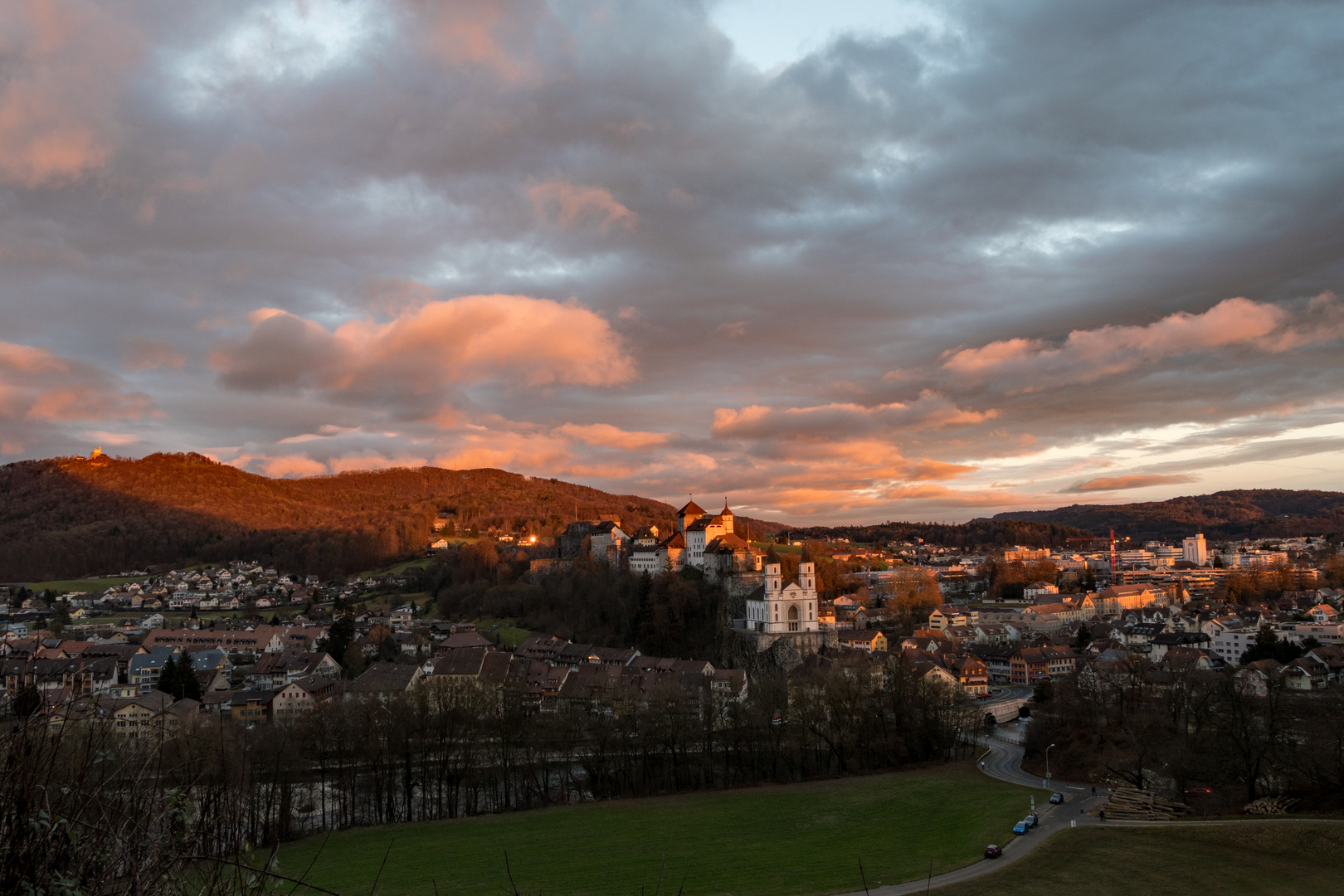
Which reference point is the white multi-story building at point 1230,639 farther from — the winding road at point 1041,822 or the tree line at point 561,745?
the winding road at point 1041,822

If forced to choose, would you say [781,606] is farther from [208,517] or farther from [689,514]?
[208,517]

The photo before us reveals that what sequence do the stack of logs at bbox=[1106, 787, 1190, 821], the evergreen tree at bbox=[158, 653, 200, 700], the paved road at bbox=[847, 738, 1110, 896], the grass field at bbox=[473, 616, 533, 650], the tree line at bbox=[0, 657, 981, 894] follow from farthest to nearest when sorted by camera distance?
the grass field at bbox=[473, 616, 533, 650], the evergreen tree at bbox=[158, 653, 200, 700], the tree line at bbox=[0, 657, 981, 894], the stack of logs at bbox=[1106, 787, 1190, 821], the paved road at bbox=[847, 738, 1110, 896]

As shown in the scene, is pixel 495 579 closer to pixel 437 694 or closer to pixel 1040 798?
pixel 437 694

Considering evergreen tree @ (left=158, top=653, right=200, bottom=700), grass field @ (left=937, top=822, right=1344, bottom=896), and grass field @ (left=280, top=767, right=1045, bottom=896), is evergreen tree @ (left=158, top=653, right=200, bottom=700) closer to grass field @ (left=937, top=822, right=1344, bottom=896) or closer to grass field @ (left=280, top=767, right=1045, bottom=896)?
grass field @ (left=280, top=767, right=1045, bottom=896)

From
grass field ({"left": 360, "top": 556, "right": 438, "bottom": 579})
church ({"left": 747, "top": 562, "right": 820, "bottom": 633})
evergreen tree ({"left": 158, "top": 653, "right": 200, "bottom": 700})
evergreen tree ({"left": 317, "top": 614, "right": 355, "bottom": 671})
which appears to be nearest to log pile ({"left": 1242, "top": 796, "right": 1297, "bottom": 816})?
church ({"left": 747, "top": 562, "right": 820, "bottom": 633})

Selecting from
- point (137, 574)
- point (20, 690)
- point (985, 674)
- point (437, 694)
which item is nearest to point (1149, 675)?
point (985, 674)

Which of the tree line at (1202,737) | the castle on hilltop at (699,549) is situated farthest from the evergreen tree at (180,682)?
the tree line at (1202,737)

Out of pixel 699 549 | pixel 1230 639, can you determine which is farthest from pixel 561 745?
pixel 1230 639
